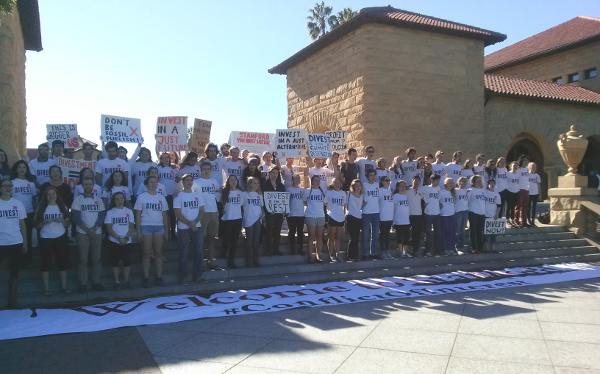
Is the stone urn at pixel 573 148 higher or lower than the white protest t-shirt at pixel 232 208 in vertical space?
higher

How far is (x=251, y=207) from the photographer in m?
8.57

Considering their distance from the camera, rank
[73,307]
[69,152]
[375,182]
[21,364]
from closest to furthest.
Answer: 1. [21,364]
2. [73,307]
3. [69,152]
4. [375,182]

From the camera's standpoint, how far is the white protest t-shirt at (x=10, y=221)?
6.57 m

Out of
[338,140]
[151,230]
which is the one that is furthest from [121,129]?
[338,140]

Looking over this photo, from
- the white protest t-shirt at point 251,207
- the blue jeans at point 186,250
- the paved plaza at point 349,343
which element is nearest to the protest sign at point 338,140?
the white protest t-shirt at point 251,207

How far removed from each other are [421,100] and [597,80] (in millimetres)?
15954

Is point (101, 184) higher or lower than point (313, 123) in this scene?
lower

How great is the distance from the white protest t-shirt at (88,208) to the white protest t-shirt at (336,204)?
4132 millimetres

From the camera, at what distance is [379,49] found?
15.9 m

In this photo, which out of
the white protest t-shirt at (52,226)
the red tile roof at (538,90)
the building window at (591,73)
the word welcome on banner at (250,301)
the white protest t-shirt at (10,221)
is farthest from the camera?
the building window at (591,73)

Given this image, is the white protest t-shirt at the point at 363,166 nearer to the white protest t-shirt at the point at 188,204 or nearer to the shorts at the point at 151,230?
the white protest t-shirt at the point at 188,204

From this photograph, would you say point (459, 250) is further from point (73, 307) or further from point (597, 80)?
point (597, 80)

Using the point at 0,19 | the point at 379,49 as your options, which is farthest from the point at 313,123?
the point at 0,19

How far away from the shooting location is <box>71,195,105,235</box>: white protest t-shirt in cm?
721
